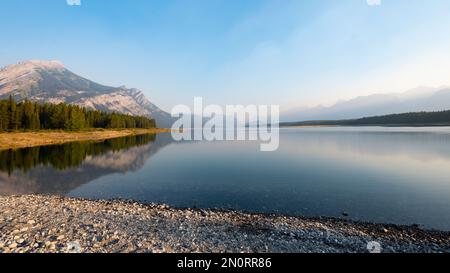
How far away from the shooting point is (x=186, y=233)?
13672mm

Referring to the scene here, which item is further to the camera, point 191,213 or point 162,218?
point 191,213

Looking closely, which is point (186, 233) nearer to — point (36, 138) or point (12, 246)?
point (12, 246)

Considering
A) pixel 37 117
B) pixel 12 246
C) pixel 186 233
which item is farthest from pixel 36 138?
pixel 186 233

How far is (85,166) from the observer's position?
41.9 metres

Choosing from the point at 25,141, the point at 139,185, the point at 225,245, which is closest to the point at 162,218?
the point at 225,245

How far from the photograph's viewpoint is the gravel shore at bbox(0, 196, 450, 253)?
38.7 feet

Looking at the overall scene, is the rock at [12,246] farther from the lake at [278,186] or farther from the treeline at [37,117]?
the treeline at [37,117]

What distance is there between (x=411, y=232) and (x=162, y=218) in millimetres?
16486

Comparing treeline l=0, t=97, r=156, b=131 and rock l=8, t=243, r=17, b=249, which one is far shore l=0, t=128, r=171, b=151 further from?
rock l=8, t=243, r=17, b=249

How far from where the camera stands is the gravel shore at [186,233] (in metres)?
11.8

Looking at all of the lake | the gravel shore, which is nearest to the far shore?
the lake

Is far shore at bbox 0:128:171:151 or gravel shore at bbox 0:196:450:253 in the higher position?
far shore at bbox 0:128:171:151
